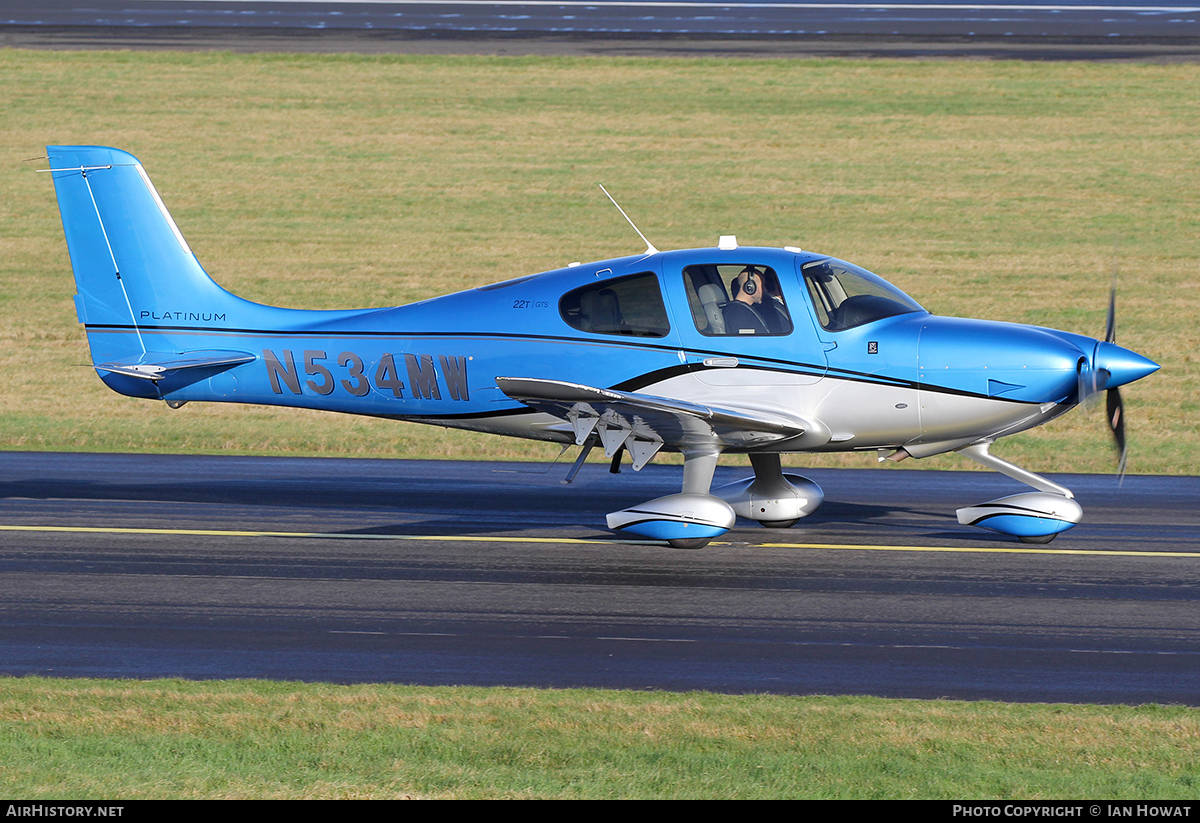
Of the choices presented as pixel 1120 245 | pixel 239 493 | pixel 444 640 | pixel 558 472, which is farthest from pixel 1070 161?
pixel 444 640

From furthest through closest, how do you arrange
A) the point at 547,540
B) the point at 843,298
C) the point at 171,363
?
1. the point at 171,363
2. the point at 547,540
3. the point at 843,298

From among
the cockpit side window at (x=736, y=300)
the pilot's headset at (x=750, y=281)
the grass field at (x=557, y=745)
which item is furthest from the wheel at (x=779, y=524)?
the grass field at (x=557, y=745)

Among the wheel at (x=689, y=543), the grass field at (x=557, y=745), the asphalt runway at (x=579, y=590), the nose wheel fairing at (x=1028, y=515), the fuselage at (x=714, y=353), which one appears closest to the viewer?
the grass field at (x=557, y=745)

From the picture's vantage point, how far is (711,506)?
1116 centimetres

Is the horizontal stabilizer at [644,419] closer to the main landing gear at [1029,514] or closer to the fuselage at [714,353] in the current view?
the fuselage at [714,353]

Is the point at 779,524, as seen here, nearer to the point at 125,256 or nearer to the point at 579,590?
the point at 579,590

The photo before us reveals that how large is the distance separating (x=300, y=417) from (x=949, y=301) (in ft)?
37.8

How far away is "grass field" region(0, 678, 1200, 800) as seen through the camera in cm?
645

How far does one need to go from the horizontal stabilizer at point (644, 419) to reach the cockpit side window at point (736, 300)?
726 mm

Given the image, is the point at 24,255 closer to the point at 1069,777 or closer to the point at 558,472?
the point at 558,472

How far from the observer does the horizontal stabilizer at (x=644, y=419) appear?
1062cm

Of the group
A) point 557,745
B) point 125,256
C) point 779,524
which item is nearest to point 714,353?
point 779,524

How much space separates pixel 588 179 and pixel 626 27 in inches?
460

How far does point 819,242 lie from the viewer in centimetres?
2641
